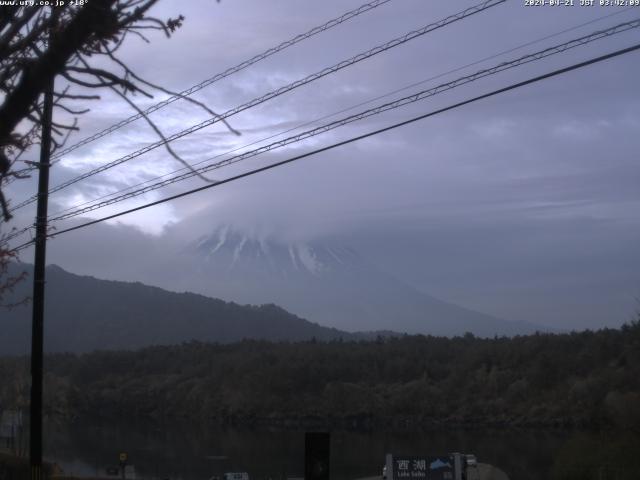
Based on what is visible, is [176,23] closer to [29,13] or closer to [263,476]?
[29,13]

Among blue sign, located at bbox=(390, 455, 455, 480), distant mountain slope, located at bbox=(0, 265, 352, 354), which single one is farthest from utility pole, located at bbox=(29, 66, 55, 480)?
distant mountain slope, located at bbox=(0, 265, 352, 354)

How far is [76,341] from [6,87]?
499ft

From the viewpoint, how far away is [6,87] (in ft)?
22.1

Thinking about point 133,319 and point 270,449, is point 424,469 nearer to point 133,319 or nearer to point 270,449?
point 270,449

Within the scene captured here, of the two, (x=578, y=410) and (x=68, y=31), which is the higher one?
(x=68, y=31)

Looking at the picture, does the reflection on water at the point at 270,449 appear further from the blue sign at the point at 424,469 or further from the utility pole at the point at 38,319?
the utility pole at the point at 38,319

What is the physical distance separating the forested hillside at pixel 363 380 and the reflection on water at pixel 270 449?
15.6 feet

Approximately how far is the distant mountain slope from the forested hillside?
4119 cm

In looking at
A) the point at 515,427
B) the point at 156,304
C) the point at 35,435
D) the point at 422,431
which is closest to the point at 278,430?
the point at 422,431

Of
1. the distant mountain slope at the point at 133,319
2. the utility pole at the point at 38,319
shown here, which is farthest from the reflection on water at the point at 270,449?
the distant mountain slope at the point at 133,319

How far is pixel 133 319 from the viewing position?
560 ft

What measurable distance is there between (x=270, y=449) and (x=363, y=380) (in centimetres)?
3659

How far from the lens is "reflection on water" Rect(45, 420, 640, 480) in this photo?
4088 centimetres

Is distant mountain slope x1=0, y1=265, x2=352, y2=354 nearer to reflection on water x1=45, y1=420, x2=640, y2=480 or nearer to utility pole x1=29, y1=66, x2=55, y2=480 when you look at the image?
reflection on water x1=45, y1=420, x2=640, y2=480
